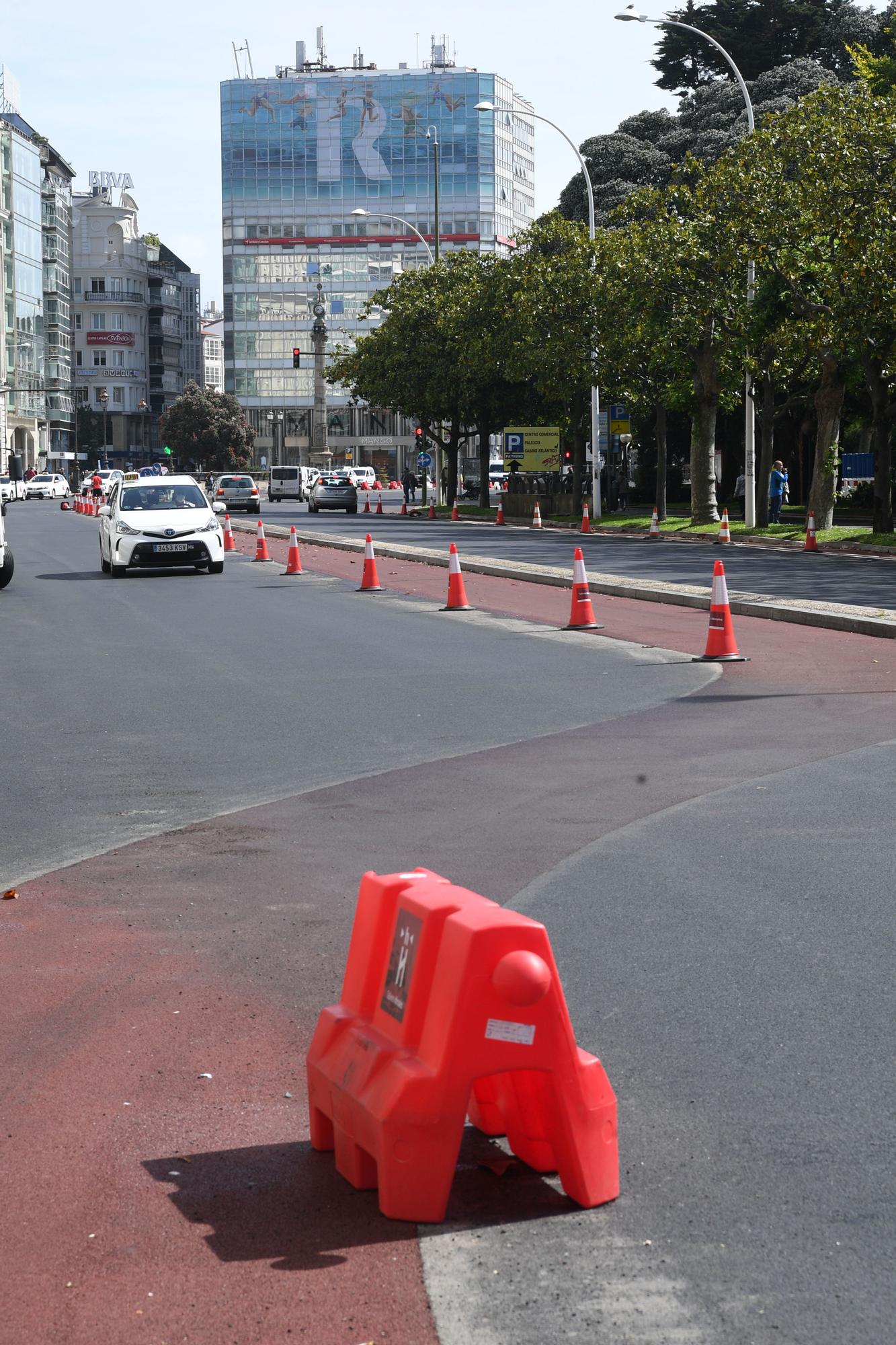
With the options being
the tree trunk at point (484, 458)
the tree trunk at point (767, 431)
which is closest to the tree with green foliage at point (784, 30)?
the tree trunk at point (484, 458)

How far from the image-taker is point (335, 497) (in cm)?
6769

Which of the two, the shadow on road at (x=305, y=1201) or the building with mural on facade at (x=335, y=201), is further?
the building with mural on facade at (x=335, y=201)

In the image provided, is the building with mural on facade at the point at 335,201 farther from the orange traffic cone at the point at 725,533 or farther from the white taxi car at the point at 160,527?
the white taxi car at the point at 160,527

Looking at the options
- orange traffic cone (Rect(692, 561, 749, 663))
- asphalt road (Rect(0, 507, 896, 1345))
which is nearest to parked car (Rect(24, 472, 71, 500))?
orange traffic cone (Rect(692, 561, 749, 663))

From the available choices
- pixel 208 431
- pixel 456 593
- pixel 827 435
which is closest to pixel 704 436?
pixel 827 435

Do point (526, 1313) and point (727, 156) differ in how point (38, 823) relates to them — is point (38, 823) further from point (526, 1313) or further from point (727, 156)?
point (727, 156)

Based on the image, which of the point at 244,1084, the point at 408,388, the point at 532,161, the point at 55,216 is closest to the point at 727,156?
the point at 408,388

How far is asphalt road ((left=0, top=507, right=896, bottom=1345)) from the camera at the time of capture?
141 inches

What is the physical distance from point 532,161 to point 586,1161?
172 meters

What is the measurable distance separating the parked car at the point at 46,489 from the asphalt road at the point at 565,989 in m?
91.9

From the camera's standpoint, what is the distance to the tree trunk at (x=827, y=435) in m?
37.3

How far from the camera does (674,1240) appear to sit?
3.77 metres

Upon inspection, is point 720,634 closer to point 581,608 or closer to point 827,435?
point 581,608

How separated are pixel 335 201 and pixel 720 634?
143949 millimetres
